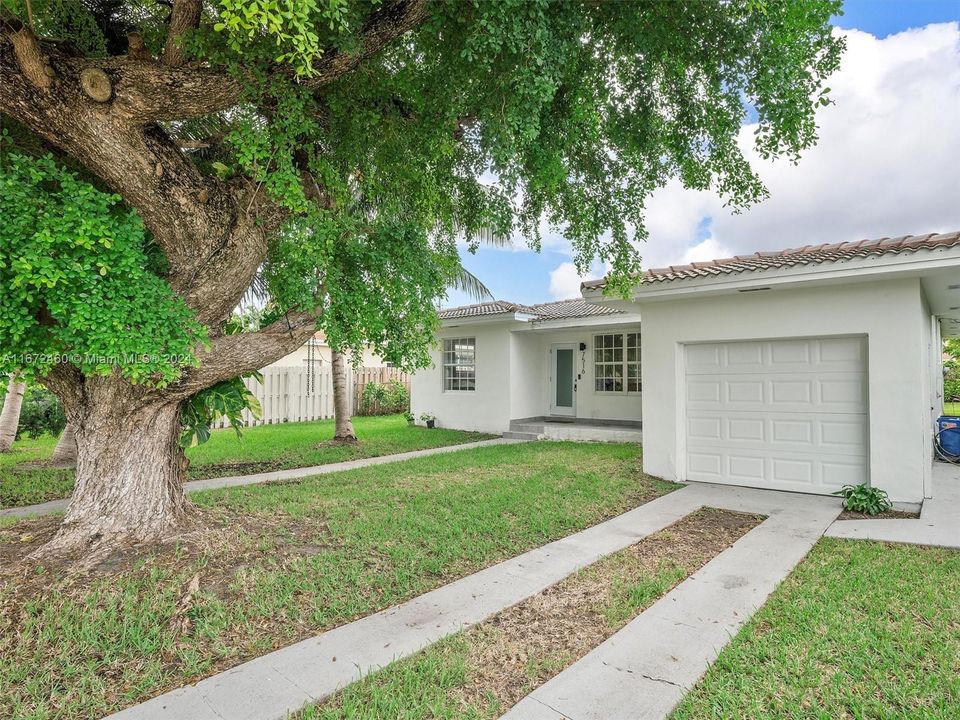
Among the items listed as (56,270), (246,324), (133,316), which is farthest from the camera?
(246,324)

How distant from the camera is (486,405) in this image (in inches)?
573

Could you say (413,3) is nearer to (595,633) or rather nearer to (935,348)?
(595,633)

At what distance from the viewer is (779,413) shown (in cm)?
742

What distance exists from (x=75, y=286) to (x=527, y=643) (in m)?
3.77

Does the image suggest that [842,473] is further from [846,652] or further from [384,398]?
[384,398]

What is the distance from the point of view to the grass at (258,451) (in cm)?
740

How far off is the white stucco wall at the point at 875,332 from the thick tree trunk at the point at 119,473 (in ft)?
22.9

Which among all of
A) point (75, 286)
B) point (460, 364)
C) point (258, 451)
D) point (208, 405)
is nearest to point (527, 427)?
point (460, 364)

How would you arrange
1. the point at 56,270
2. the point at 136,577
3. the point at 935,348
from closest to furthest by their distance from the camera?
the point at 56,270
the point at 136,577
the point at 935,348

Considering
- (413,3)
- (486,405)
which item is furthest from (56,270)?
(486,405)

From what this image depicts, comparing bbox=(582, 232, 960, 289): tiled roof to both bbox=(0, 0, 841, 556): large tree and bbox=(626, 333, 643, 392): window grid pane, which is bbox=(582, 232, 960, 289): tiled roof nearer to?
bbox=(0, 0, 841, 556): large tree

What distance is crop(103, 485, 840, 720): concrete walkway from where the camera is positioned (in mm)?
2680

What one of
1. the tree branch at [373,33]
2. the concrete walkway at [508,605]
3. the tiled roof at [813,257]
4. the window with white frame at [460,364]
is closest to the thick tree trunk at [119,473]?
the concrete walkway at [508,605]

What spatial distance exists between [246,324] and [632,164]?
16.0 feet
